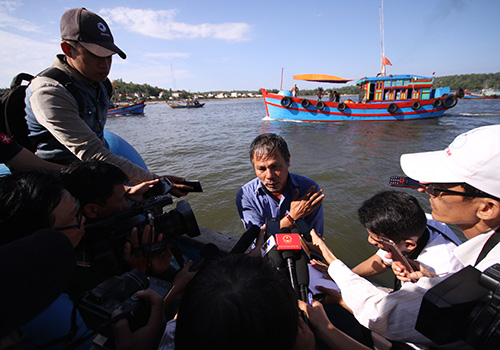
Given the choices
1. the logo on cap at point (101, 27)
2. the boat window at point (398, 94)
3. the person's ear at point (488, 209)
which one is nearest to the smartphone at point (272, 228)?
the person's ear at point (488, 209)

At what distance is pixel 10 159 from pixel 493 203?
3.24 metres

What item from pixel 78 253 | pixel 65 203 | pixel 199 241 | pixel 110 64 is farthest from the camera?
pixel 199 241

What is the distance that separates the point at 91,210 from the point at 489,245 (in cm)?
262

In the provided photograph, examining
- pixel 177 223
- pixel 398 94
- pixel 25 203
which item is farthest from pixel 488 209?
pixel 398 94

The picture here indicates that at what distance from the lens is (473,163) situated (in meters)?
1.30

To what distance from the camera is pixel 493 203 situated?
4.19ft

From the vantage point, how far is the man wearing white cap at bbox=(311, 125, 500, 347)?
1.22 meters

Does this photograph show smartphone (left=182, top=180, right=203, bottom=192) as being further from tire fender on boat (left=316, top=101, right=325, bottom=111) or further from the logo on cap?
tire fender on boat (left=316, top=101, right=325, bottom=111)

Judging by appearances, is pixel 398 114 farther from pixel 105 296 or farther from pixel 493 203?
pixel 105 296

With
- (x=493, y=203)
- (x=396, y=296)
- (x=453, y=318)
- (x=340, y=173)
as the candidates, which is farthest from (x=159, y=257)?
(x=340, y=173)

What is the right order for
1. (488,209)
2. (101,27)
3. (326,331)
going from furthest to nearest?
(101,27), (488,209), (326,331)

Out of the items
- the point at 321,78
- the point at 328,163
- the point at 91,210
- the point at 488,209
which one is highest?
the point at 321,78

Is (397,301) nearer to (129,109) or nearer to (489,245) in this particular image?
(489,245)

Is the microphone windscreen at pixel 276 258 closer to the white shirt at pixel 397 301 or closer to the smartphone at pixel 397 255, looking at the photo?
the white shirt at pixel 397 301
